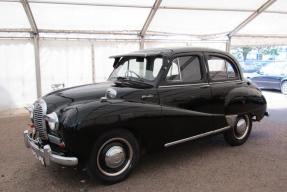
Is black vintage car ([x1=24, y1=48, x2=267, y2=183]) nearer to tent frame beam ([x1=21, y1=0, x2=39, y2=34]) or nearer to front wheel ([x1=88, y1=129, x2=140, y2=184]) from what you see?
front wheel ([x1=88, y1=129, x2=140, y2=184])

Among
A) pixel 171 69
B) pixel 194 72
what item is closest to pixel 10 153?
pixel 171 69

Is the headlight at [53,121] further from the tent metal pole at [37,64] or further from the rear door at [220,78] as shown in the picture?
the tent metal pole at [37,64]

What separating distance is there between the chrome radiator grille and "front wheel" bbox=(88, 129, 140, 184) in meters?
0.79

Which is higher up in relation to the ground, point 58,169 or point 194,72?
point 194,72

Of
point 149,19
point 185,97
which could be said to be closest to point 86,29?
point 149,19

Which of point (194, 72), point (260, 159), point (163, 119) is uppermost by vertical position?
point (194, 72)

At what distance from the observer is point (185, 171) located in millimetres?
4480

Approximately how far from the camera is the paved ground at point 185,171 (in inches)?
157

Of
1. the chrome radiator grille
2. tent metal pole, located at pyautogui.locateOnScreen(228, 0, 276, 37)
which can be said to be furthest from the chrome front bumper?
tent metal pole, located at pyautogui.locateOnScreen(228, 0, 276, 37)

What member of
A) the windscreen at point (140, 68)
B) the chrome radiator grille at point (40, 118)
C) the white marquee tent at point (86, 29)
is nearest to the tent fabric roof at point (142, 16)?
the white marquee tent at point (86, 29)

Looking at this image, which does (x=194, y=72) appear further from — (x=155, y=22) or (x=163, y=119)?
(x=155, y=22)

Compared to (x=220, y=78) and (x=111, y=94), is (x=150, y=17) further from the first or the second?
(x=111, y=94)

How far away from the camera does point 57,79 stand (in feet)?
30.3

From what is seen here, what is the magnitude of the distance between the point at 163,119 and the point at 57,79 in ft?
19.1
